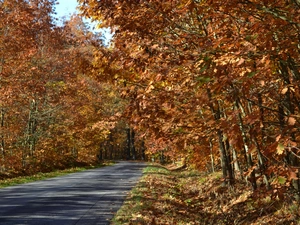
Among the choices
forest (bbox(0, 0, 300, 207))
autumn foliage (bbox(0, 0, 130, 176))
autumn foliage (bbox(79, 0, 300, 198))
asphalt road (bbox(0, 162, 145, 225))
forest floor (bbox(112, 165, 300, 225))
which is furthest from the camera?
autumn foliage (bbox(0, 0, 130, 176))

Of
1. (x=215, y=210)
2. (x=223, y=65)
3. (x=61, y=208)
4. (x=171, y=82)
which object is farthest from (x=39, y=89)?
(x=223, y=65)

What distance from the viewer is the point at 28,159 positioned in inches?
1024

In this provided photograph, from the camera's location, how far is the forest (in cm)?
446

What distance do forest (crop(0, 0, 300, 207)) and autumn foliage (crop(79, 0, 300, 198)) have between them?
0.03m

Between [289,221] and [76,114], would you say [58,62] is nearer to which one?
[76,114]

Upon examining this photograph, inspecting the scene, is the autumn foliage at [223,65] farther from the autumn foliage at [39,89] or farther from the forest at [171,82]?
the autumn foliage at [39,89]

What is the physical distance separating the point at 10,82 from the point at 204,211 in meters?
13.6

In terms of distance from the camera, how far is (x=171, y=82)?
8.94 metres

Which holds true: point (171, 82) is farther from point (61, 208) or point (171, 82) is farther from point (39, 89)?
point (39, 89)

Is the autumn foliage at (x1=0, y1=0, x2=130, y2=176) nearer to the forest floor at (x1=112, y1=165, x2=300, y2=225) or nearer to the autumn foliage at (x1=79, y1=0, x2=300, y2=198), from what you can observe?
the autumn foliage at (x1=79, y1=0, x2=300, y2=198)

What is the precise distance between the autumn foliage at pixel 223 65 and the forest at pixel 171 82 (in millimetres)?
27

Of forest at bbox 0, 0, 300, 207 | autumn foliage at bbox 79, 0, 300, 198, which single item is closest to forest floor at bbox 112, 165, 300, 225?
forest at bbox 0, 0, 300, 207

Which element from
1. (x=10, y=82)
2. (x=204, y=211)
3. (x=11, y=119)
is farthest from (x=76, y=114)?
(x=204, y=211)

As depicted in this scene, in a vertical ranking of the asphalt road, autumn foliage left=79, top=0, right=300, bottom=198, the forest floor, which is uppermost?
autumn foliage left=79, top=0, right=300, bottom=198
